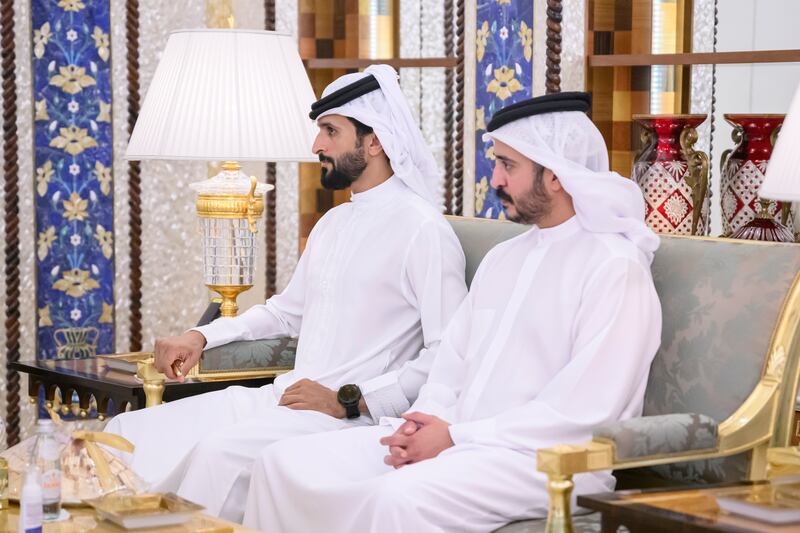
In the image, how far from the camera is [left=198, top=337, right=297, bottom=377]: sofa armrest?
13.5ft

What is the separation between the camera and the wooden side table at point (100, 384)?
414 centimetres

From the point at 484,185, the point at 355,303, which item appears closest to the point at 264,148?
the point at 355,303

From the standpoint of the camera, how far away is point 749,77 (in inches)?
164

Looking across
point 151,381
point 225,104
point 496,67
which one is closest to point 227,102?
point 225,104

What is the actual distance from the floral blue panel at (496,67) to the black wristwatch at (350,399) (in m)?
1.28

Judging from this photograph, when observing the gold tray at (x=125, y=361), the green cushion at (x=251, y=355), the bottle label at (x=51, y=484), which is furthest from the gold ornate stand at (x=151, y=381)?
the bottle label at (x=51, y=484)

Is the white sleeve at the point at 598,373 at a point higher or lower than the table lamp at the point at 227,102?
lower

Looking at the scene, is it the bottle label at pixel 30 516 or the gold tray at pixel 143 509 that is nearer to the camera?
the bottle label at pixel 30 516

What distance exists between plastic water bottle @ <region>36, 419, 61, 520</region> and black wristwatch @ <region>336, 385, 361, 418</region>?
1008 millimetres

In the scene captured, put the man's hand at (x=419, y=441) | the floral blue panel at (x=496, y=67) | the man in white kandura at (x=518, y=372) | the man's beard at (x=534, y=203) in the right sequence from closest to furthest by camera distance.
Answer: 1. the man in white kandura at (x=518, y=372)
2. the man's hand at (x=419, y=441)
3. the man's beard at (x=534, y=203)
4. the floral blue panel at (x=496, y=67)

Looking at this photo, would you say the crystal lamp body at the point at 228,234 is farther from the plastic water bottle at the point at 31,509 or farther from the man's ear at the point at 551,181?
the plastic water bottle at the point at 31,509

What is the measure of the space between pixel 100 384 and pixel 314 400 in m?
0.86

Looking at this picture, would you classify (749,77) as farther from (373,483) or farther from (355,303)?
(373,483)

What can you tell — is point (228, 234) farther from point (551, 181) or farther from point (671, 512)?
point (671, 512)
